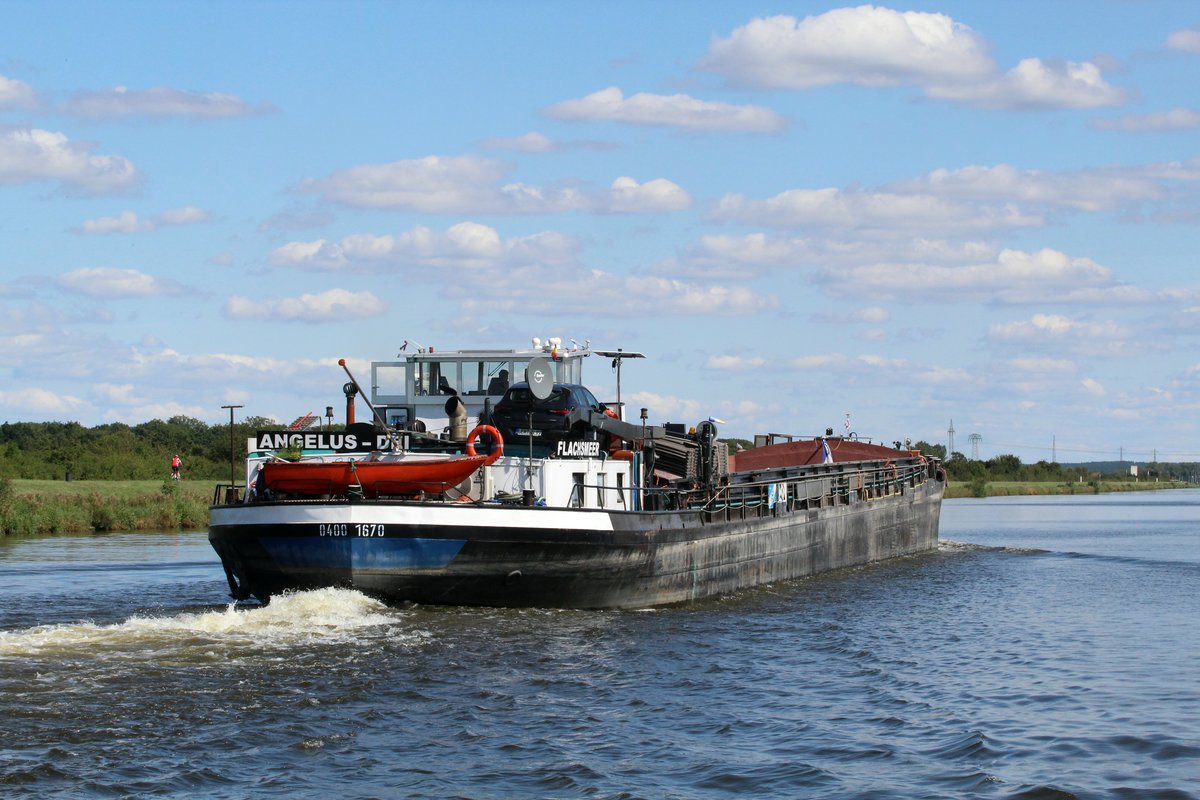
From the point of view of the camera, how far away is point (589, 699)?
15.8 meters

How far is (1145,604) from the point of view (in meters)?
26.6

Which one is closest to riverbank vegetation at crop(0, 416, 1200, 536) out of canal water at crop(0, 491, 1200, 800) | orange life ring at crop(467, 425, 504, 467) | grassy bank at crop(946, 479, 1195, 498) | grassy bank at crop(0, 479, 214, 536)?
grassy bank at crop(0, 479, 214, 536)

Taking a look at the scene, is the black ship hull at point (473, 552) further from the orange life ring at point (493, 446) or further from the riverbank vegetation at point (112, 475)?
the riverbank vegetation at point (112, 475)

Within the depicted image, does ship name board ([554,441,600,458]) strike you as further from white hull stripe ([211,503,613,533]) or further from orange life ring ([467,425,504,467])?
white hull stripe ([211,503,613,533])

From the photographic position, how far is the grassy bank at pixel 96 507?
140 feet

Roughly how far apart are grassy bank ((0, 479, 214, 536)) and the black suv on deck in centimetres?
2306

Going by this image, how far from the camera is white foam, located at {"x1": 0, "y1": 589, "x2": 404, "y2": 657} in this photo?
17500 millimetres

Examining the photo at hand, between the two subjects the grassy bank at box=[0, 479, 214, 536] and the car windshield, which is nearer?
the car windshield

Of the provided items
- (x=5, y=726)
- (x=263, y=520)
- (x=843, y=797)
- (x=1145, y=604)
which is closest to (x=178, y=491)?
(x=263, y=520)

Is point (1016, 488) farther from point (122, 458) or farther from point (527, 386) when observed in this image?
point (527, 386)

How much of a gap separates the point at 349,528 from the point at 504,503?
2519 mm

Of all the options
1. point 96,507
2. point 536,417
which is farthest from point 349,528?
point 96,507

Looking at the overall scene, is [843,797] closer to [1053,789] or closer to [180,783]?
[1053,789]

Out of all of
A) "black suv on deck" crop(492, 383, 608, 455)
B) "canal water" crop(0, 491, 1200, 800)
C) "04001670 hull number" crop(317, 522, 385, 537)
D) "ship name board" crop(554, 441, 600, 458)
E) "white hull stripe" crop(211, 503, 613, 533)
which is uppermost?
"black suv on deck" crop(492, 383, 608, 455)
